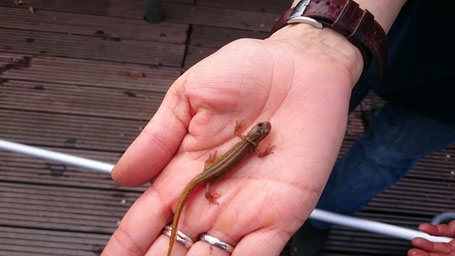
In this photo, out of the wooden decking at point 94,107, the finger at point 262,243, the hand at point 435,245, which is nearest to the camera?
the finger at point 262,243

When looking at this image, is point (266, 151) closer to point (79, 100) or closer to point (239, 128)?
point (239, 128)

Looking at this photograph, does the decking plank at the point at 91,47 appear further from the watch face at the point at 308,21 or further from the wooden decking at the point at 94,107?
the watch face at the point at 308,21

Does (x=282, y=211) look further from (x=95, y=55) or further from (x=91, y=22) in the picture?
(x=91, y=22)

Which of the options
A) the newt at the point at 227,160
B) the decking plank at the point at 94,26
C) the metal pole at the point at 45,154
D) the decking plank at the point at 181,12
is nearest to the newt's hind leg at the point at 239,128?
the newt at the point at 227,160

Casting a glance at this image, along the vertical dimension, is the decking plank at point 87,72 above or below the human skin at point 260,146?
below

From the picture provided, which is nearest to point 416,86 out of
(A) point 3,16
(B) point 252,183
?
(B) point 252,183

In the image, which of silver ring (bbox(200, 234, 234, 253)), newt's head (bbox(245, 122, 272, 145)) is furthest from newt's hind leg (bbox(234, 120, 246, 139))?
silver ring (bbox(200, 234, 234, 253))

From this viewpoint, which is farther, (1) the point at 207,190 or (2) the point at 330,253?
(2) the point at 330,253
